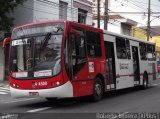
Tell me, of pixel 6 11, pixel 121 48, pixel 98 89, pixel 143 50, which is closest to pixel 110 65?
pixel 121 48

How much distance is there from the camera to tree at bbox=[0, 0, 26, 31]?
92.5 ft

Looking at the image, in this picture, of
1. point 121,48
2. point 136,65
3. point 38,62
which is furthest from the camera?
point 136,65

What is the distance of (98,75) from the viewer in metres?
16.3

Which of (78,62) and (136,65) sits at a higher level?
(78,62)

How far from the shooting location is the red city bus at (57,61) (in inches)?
540

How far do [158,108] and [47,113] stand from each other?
3842 mm

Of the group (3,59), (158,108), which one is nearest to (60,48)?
(158,108)

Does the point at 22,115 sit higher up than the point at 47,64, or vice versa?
the point at 47,64

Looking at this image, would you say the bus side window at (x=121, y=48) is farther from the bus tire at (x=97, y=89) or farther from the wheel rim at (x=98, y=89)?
the wheel rim at (x=98, y=89)

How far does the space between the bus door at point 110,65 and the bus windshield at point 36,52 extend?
13.1 feet

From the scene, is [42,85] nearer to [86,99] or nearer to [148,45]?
[86,99]

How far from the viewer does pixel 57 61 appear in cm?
1371

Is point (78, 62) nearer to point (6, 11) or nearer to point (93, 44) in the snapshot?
point (93, 44)

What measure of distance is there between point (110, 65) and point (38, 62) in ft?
16.0
